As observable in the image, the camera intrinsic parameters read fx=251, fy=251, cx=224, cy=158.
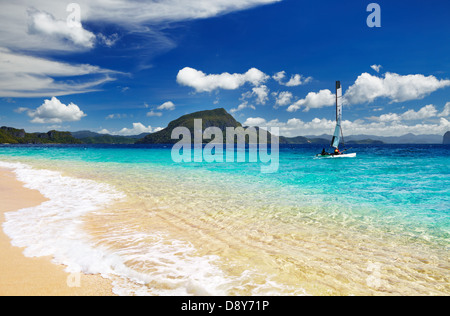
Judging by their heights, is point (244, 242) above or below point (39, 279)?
below

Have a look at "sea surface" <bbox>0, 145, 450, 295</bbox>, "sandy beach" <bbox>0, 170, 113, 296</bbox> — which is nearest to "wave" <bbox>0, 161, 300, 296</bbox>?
"sea surface" <bbox>0, 145, 450, 295</bbox>

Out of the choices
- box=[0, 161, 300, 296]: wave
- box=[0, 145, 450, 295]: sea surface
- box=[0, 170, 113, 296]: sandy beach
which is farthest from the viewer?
box=[0, 145, 450, 295]: sea surface

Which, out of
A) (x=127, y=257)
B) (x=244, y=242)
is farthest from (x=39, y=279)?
(x=244, y=242)

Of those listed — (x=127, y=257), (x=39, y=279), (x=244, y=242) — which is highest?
(x=39, y=279)

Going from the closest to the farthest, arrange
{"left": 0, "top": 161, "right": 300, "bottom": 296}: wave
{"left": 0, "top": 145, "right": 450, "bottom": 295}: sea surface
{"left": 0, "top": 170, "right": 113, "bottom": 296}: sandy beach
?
{"left": 0, "top": 170, "right": 113, "bottom": 296}: sandy beach, {"left": 0, "top": 161, "right": 300, "bottom": 296}: wave, {"left": 0, "top": 145, "right": 450, "bottom": 295}: sea surface

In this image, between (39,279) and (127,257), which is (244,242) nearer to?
(127,257)

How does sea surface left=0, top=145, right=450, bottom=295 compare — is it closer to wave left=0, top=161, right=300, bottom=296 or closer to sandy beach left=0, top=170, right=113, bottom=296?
wave left=0, top=161, right=300, bottom=296

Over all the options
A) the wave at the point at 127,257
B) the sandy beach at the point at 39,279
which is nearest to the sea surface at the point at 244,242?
the wave at the point at 127,257

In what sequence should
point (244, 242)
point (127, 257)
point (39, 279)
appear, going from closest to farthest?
point (39, 279)
point (127, 257)
point (244, 242)

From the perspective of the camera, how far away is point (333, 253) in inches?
286

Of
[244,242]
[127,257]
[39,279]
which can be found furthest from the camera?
[244,242]

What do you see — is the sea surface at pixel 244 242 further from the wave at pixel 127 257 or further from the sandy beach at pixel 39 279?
the sandy beach at pixel 39 279
